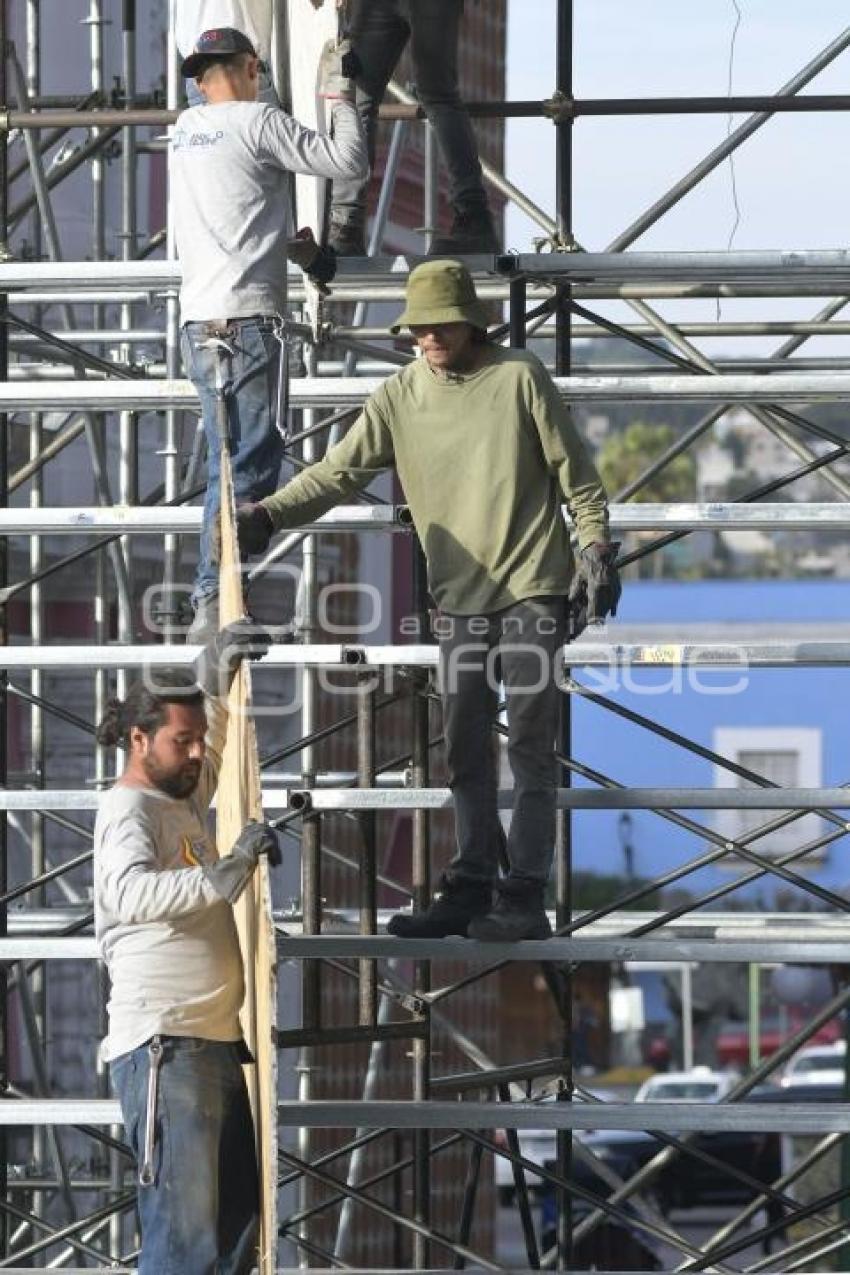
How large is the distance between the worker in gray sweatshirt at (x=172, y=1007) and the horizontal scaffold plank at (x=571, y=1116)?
0.89 metres

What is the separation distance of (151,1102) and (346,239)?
314 centimetres

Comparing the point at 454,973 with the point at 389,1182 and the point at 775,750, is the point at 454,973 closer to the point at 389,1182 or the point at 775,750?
the point at 389,1182

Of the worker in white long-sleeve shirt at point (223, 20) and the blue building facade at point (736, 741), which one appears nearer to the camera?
the worker in white long-sleeve shirt at point (223, 20)

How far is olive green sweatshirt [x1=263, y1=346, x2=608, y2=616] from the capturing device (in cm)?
707

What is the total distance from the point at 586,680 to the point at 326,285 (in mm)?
18194

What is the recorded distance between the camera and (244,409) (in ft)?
24.0

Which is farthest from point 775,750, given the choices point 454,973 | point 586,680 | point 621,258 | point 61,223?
point 621,258

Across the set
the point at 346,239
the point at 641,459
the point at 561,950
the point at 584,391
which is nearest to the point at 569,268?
the point at 584,391

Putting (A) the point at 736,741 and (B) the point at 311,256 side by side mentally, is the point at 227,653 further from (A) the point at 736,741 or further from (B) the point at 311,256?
(A) the point at 736,741

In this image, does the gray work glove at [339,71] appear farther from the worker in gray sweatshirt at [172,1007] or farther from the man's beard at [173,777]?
the man's beard at [173,777]

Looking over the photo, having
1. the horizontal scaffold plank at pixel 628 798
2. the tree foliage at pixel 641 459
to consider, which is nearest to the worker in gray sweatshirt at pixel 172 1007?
the horizontal scaffold plank at pixel 628 798

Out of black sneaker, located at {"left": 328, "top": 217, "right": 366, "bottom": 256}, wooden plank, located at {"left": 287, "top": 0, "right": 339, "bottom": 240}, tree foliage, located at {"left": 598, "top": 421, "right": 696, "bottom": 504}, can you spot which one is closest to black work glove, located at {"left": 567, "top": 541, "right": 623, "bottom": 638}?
wooden plank, located at {"left": 287, "top": 0, "right": 339, "bottom": 240}

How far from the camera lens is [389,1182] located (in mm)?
16969

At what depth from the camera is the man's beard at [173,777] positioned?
6223 mm
